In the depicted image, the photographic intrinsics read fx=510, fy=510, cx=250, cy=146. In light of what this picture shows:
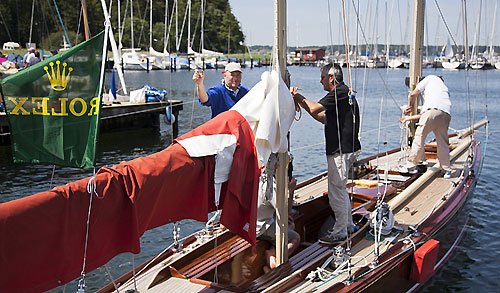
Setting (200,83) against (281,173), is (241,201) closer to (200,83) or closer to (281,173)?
(281,173)

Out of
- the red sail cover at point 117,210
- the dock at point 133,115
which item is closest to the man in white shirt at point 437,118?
the red sail cover at point 117,210

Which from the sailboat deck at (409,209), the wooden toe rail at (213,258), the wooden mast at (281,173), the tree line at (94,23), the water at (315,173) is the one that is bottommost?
the water at (315,173)

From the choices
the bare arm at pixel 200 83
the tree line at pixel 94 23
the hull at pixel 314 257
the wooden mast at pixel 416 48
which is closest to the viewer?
the hull at pixel 314 257

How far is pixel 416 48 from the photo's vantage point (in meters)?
9.75

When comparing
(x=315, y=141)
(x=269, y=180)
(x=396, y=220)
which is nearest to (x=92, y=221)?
(x=269, y=180)

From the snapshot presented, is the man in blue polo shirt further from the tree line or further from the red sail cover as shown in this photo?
the tree line

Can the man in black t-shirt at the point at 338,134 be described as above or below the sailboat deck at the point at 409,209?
above

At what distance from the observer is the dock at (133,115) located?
731 inches

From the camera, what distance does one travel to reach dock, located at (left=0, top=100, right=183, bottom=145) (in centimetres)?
1858

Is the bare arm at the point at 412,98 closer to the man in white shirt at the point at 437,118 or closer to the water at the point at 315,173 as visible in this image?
the man in white shirt at the point at 437,118

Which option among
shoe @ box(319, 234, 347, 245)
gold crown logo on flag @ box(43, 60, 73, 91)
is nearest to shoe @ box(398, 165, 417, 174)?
shoe @ box(319, 234, 347, 245)

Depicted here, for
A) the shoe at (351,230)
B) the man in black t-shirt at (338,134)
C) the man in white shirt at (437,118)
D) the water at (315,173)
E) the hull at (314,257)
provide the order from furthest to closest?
the man in white shirt at (437,118)
the water at (315,173)
the shoe at (351,230)
the man in black t-shirt at (338,134)
the hull at (314,257)

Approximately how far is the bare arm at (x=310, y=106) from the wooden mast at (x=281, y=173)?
312mm

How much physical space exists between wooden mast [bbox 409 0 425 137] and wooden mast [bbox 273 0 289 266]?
218 inches
